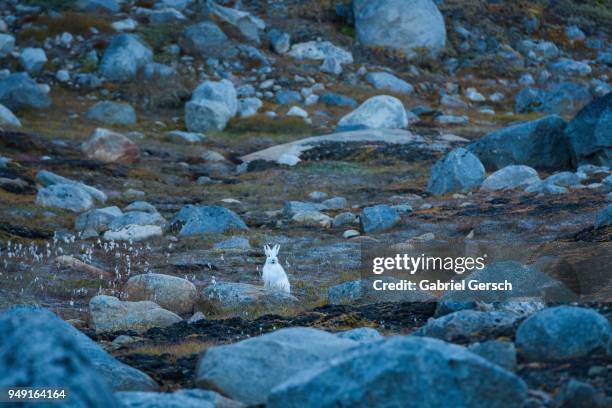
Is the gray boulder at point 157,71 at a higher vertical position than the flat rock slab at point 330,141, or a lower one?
lower

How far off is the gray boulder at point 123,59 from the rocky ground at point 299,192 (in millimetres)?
84

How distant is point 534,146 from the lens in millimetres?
19828

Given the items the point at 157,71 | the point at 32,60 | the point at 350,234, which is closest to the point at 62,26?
the point at 32,60

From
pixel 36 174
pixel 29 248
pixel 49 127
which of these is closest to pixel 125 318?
pixel 29 248

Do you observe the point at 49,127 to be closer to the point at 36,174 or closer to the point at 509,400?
the point at 36,174

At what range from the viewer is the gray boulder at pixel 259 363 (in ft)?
14.9

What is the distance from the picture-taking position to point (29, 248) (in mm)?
12820

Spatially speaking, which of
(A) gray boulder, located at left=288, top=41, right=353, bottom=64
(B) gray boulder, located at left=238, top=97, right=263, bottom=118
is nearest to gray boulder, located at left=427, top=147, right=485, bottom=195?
(B) gray boulder, located at left=238, top=97, right=263, bottom=118

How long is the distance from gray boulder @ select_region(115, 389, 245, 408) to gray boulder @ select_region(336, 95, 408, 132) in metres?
23.4

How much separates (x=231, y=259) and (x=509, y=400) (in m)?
8.74

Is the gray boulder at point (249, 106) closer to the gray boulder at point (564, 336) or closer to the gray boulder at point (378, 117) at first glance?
the gray boulder at point (378, 117)

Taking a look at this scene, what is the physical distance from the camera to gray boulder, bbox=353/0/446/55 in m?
38.0

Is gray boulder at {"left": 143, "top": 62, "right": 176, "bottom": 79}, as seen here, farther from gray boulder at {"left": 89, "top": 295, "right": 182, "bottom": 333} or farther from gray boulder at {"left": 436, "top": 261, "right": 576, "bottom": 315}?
gray boulder at {"left": 436, "top": 261, "right": 576, "bottom": 315}

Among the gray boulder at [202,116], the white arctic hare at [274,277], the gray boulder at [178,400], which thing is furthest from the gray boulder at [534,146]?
the gray boulder at [178,400]
